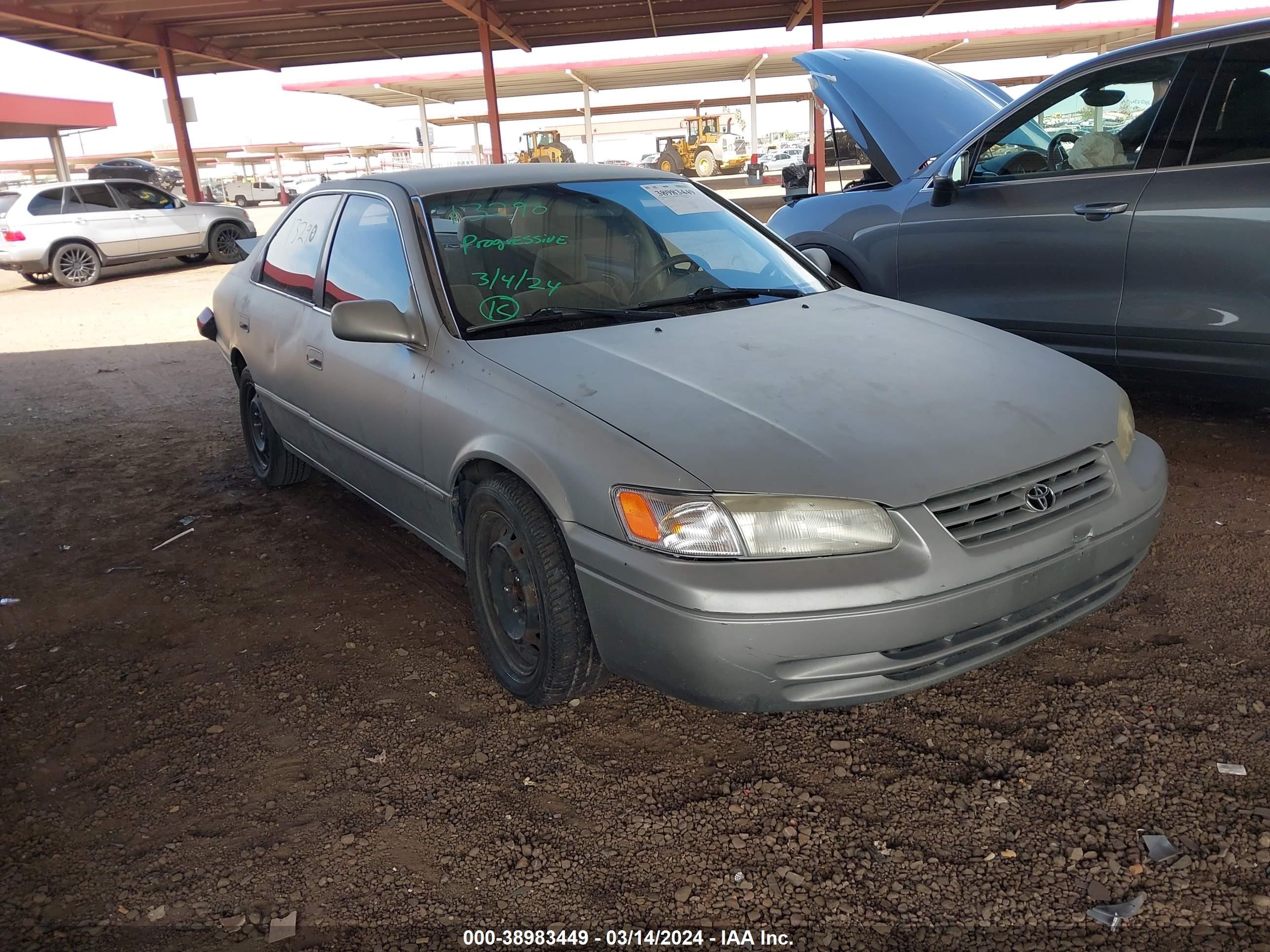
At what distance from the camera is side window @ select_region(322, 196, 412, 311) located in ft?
10.9

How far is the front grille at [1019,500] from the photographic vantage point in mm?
2266

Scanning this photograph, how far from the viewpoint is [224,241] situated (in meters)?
17.0

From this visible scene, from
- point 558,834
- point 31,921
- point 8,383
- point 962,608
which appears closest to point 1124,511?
point 962,608

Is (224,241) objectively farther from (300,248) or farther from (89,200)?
(300,248)

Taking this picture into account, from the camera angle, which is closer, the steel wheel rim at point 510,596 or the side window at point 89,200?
the steel wheel rim at point 510,596

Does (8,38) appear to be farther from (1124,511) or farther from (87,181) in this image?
(1124,511)

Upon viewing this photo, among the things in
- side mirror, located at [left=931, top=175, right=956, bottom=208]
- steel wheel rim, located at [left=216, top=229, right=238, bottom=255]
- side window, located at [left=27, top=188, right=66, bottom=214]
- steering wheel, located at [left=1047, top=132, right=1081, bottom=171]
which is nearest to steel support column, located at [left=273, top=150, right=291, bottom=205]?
steel wheel rim, located at [left=216, top=229, right=238, bottom=255]

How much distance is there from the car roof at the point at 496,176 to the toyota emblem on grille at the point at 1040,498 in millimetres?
2107

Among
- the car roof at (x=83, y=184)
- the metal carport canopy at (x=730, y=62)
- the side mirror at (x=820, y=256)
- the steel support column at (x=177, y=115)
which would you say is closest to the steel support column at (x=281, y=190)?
the metal carport canopy at (x=730, y=62)

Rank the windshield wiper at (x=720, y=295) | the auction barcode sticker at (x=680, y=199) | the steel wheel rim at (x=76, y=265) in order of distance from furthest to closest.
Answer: the steel wheel rim at (x=76, y=265) < the auction barcode sticker at (x=680, y=199) < the windshield wiper at (x=720, y=295)

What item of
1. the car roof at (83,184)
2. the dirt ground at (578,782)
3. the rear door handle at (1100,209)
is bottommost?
the dirt ground at (578,782)

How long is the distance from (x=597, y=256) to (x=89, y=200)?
14.8 m

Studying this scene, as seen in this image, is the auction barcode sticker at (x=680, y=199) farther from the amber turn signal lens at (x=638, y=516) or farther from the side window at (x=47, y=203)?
the side window at (x=47, y=203)

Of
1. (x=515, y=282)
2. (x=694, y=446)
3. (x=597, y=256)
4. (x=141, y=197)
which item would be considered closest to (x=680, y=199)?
(x=597, y=256)
